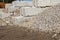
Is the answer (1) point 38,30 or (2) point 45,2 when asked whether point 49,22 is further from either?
(2) point 45,2

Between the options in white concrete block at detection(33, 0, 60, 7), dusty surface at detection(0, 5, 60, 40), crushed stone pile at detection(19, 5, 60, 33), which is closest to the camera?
dusty surface at detection(0, 5, 60, 40)

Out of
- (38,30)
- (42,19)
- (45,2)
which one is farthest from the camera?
(45,2)

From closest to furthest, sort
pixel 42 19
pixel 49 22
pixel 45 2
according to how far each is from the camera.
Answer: pixel 49 22
pixel 42 19
pixel 45 2

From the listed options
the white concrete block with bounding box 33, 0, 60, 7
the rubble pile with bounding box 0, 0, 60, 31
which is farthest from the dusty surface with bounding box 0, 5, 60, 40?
the white concrete block with bounding box 33, 0, 60, 7

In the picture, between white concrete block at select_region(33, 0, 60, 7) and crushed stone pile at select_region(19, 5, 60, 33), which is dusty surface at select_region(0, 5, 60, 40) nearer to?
crushed stone pile at select_region(19, 5, 60, 33)

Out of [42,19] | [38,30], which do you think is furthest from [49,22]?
[38,30]

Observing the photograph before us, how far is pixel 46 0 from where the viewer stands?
273cm

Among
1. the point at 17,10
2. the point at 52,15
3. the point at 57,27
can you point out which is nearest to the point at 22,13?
the point at 17,10

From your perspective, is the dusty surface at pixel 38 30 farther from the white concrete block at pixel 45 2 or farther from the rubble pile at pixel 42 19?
the white concrete block at pixel 45 2

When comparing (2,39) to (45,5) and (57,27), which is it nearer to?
(57,27)

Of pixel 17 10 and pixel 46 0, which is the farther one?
pixel 17 10

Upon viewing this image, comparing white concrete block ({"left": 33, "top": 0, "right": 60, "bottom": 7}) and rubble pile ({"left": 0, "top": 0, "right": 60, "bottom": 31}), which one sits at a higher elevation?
white concrete block ({"left": 33, "top": 0, "right": 60, "bottom": 7})

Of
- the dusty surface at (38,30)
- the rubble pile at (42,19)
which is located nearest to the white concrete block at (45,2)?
the rubble pile at (42,19)

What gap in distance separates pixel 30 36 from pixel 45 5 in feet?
5.11
